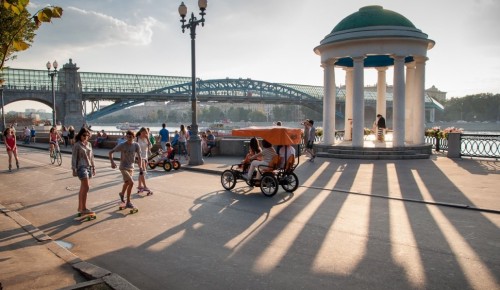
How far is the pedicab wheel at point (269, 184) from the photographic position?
932 cm

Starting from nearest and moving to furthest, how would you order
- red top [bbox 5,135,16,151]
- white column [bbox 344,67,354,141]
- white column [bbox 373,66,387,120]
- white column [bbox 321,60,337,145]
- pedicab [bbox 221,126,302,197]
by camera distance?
pedicab [bbox 221,126,302,197] → red top [bbox 5,135,16,151] → white column [bbox 321,60,337,145] → white column [bbox 344,67,354,141] → white column [bbox 373,66,387,120]

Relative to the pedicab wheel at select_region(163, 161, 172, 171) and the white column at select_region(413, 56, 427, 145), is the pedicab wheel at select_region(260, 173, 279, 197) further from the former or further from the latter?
the white column at select_region(413, 56, 427, 145)

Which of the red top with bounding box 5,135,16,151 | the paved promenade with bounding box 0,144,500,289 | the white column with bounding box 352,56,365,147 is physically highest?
the white column with bounding box 352,56,365,147

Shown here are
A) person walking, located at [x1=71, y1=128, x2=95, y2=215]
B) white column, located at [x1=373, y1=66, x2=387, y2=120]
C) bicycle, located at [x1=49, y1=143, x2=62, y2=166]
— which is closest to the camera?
person walking, located at [x1=71, y1=128, x2=95, y2=215]

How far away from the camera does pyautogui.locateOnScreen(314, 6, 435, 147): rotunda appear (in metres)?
17.5

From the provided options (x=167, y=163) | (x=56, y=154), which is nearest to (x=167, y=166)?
(x=167, y=163)

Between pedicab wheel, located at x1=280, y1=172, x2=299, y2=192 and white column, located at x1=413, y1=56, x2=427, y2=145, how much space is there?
12.0 meters

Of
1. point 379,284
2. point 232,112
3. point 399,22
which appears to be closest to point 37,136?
point 399,22

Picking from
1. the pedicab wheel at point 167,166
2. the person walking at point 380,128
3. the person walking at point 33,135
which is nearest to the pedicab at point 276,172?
the pedicab wheel at point 167,166

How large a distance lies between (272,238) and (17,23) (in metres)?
6.25

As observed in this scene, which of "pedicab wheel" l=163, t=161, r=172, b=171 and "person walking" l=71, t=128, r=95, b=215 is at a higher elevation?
"person walking" l=71, t=128, r=95, b=215

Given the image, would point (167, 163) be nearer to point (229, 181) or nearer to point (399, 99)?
point (229, 181)

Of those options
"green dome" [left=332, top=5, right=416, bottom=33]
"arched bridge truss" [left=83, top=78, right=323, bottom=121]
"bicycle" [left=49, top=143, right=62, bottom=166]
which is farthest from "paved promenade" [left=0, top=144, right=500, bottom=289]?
"arched bridge truss" [left=83, top=78, right=323, bottom=121]

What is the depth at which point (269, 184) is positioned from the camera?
941 centimetres
